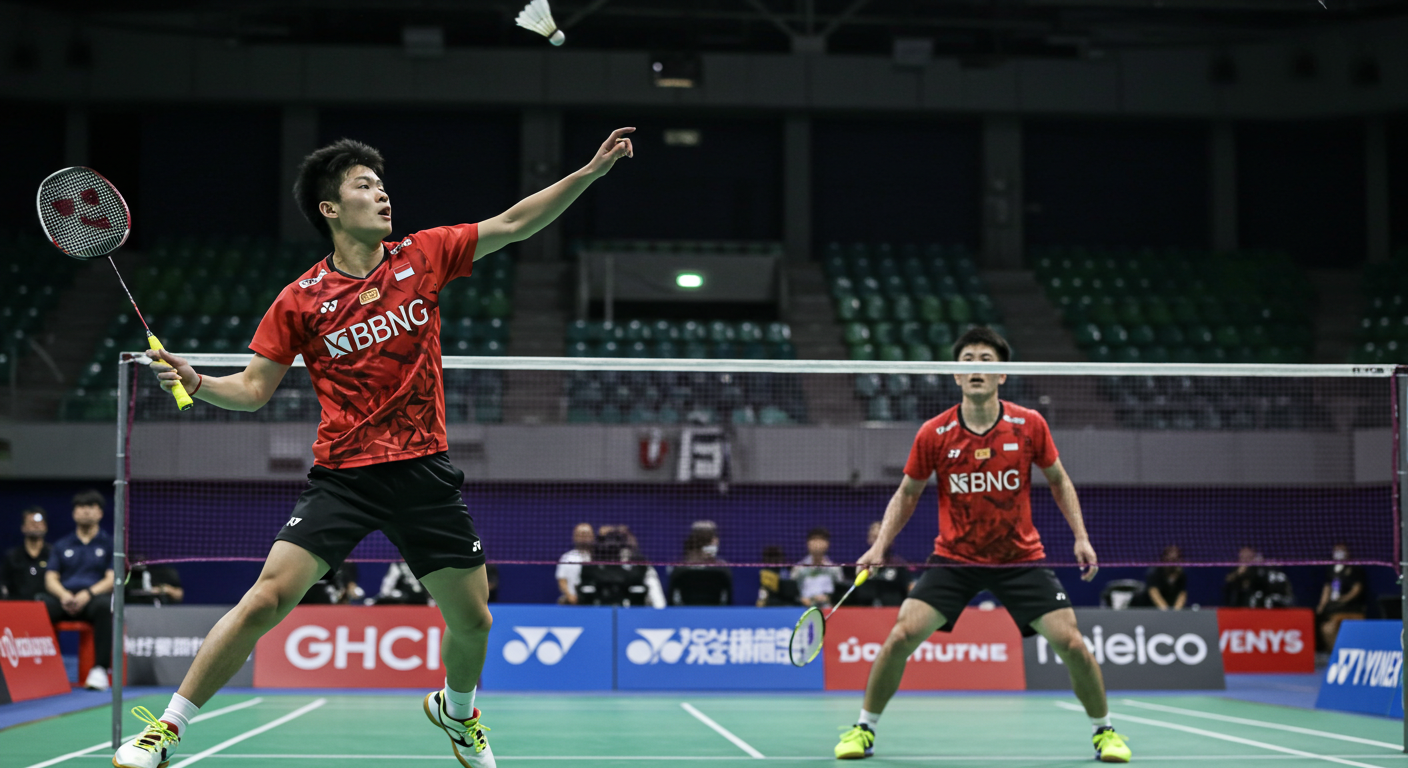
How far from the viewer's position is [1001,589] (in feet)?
21.6

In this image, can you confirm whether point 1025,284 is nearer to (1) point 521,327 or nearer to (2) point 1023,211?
(2) point 1023,211

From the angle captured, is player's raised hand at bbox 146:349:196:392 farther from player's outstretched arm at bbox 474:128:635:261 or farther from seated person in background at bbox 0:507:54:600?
seated person in background at bbox 0:507:54:600

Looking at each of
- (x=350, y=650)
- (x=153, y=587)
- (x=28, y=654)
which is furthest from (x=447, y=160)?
(x=28, y=654)

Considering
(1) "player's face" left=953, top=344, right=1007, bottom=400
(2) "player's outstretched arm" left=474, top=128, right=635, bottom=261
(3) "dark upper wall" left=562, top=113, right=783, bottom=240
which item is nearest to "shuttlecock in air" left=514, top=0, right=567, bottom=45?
(2) "player's outstretched arm" left=474, top=128, right=635, bottom=261

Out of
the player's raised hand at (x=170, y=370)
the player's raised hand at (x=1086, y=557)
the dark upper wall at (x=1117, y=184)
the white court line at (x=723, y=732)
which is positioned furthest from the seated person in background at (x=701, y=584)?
the dark upper wall at (x=1117, y=184)

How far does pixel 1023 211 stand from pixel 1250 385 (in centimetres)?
744

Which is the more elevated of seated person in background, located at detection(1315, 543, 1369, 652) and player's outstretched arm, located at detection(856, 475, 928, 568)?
player's outstretched arm, located at detection(856, 475, 928, 568)

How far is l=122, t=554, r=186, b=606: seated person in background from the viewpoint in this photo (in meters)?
12.9

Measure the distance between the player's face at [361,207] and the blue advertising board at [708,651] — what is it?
26.1 feet

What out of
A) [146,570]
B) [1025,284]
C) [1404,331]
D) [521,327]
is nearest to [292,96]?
[521,327]

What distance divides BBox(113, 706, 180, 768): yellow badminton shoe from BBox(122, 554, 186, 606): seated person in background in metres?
9.47

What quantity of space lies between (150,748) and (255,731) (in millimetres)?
4185

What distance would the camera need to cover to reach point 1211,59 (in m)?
22.5

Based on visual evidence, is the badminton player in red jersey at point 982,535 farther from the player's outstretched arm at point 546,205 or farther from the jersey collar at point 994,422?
the player's outstretched arm at point 546,205
